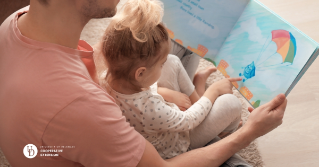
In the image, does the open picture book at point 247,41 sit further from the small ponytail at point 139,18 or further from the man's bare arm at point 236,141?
the small ponytail at point 139,18

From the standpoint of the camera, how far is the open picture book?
2.67 feet

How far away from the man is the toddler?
10cm

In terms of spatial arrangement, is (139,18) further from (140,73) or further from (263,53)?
(263,53)

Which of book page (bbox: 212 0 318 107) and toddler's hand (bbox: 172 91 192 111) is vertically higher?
book page (bbox: 212 0 318 107)

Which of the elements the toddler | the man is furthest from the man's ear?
the man

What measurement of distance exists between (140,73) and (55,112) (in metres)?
0.29

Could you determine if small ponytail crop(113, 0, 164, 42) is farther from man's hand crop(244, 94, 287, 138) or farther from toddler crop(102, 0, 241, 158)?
man's hand crop(244, 94, 287, 138)

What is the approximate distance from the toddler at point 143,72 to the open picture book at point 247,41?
0.65ft

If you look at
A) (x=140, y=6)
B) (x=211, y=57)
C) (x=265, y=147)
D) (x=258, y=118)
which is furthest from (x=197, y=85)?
(x=140, y=6)

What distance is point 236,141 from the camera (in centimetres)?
81

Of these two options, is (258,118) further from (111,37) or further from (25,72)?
(25,72)

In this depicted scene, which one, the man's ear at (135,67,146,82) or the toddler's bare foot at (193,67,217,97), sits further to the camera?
the toddler's bare foot at (193,67,217,97)

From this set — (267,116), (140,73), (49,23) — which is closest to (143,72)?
(140,73)

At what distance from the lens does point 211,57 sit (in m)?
1.06
